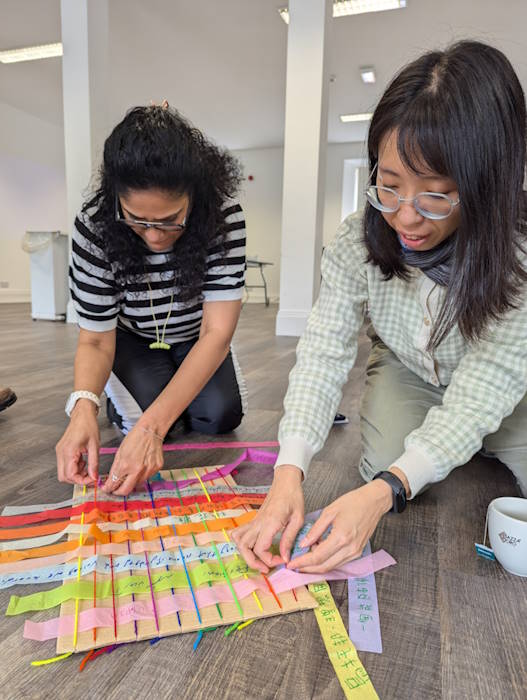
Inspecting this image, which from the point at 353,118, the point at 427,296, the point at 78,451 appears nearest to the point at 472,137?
the point at 427,296

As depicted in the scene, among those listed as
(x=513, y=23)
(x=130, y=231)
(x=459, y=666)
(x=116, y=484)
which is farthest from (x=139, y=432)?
(x=513, y=23)

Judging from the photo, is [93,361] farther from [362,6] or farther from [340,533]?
[362,6]

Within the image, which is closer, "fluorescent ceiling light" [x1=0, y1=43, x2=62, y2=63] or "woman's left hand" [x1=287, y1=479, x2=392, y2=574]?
"woman's left hand" [x1=287, y1=479, x2=392, y2=574]

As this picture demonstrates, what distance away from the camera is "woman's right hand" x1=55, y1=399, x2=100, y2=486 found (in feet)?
2.86

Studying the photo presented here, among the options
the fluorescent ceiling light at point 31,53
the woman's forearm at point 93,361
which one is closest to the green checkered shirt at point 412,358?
the woman's forearm at point 93,361

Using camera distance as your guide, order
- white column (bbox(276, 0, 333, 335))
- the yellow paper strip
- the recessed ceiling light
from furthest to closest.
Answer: the recessed ceiling light < white column (bbox(276, 0, 333, 335)) < the yellow paper strip

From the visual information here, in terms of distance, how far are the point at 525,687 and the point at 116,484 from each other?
2.18 ft

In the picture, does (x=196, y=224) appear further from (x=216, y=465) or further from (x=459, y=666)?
(x=459, y=666)

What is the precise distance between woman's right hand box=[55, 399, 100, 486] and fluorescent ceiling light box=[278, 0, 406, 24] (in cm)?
432

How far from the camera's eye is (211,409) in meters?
1.35

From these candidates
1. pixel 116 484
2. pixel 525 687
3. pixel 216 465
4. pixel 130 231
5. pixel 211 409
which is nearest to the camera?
pixel 525 687

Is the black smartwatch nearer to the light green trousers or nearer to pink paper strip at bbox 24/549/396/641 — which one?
pink paper strip at bbox 24/549/396/641

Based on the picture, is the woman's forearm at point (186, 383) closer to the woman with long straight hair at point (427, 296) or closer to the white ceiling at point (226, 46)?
the woman with long straight hair at point (427, 296)

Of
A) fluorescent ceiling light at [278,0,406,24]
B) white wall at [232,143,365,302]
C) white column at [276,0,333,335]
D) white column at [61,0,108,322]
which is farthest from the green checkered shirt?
white wall at [232,143,365,302]
